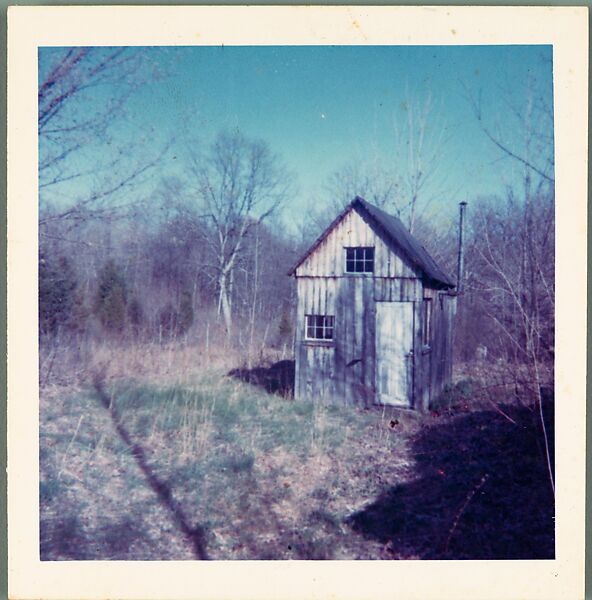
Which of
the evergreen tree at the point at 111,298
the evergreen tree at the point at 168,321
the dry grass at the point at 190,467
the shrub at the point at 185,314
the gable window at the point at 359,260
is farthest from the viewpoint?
the gable window at the point at 359,260

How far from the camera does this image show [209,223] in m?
6.83

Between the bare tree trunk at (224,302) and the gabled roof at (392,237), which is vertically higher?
the gabled roof at (392,237)

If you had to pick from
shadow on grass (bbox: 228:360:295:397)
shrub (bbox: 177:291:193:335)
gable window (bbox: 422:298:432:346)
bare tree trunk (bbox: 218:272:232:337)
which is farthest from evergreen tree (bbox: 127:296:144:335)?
gable window (bbox: 422:298:432:346)

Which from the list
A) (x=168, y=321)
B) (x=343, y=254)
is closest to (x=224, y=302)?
(x=168, y=321)

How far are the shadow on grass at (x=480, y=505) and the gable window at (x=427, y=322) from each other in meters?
3.24

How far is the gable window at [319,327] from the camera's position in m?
8.21

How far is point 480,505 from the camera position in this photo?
163 inches

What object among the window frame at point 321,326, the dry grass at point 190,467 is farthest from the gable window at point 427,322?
the dry grass at point 190,467

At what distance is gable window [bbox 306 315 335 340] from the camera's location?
8.21 m

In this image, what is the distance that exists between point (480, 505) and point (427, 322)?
4.54 metres

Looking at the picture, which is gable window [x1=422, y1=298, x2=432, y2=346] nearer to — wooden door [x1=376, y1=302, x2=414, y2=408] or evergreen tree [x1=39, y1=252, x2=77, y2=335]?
wooden door [x1=376, y1=302, x2=414, y2=408]

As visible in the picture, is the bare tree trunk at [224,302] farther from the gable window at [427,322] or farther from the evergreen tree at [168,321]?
the gable window at [427,322]

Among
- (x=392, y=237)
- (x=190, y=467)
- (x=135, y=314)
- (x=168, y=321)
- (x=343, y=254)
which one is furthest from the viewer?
(x=343, y=254)

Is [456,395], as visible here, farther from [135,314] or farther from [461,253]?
[135,314]
